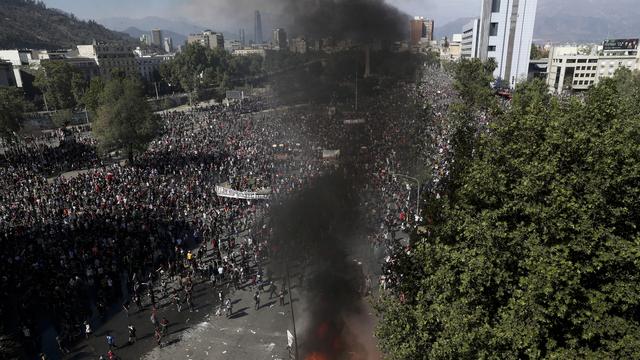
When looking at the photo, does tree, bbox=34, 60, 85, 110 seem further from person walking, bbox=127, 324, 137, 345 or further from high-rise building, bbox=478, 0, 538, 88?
high-rise building, bbox=478, 0, 538, 88

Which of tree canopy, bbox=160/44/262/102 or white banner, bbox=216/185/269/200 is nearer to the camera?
white banner, bbox=216/185/269/200

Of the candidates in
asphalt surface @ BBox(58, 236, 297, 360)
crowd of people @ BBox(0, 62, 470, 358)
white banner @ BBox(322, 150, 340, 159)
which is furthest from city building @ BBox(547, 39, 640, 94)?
asphalt surface @ BBox(58, 236, 297, 360)

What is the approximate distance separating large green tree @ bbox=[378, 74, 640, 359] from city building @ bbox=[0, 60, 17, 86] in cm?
10115

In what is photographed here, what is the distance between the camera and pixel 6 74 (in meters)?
84.3

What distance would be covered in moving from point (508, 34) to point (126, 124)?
6276 centimetres

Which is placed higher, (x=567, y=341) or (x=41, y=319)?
(x=567, y=341)

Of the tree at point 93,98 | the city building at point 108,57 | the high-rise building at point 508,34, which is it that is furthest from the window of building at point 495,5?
the city building at point 108,57

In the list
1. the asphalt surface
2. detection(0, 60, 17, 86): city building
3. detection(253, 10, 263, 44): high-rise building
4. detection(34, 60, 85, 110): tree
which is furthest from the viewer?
detection(0, 60, 17, 86): city building

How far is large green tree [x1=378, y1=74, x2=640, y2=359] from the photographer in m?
7.94

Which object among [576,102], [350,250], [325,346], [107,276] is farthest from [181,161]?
[576,102]

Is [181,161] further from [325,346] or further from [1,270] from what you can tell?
[325,346]

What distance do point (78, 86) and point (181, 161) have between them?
47484 mm

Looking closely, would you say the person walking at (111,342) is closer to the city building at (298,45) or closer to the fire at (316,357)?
the fire at (316,357)

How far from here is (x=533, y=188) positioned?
28.7ft
